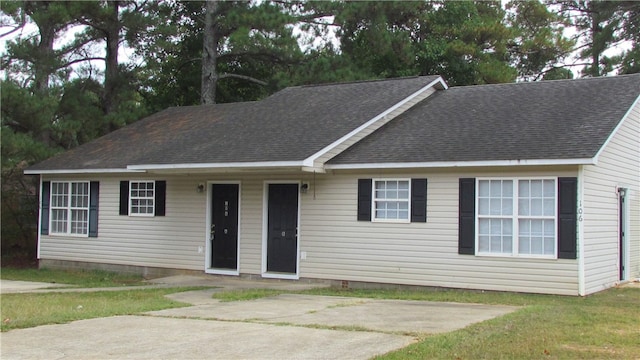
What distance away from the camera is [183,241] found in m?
16.8

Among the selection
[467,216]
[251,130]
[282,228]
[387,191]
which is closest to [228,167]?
[282,228]

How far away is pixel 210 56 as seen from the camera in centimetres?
2638

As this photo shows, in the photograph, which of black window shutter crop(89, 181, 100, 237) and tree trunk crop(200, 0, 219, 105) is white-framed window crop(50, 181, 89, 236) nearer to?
black window shutter crop(89, 181, 100, 237)

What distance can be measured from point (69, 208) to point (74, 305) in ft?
28.2

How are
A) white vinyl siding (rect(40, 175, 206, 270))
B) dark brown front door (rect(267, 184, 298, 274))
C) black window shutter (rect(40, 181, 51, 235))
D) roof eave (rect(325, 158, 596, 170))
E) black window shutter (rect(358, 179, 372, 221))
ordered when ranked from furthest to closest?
black window shutter (rect(40, 181, 51, 235)) < white vinyl siding (rect(40, 175, 206, 270)) < dark brown front door (rect(267, 184, 298, 274)) < black window shutter (rect(358, 179, 372, 221)) < roof eave (rect(325, 158, 596, 170))

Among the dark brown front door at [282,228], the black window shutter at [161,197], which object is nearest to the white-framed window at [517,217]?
the dark brown front door at [282,228]

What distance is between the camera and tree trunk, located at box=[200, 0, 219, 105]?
26.1m

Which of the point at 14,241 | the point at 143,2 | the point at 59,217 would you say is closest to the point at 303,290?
the point at 59,217

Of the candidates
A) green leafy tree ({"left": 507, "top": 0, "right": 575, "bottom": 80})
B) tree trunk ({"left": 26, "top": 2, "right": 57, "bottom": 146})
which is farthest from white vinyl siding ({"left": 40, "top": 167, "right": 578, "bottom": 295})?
green leafy tree ({"left": 507, "top": 0, "right": 575, "bottom": 80})

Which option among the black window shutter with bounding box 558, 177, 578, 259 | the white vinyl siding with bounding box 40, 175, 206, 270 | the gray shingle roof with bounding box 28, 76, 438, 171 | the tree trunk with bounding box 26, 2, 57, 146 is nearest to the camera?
the black window shutter with bounding box 558, 177, 578, 259

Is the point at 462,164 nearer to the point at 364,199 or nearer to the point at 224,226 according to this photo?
the point at 364,199

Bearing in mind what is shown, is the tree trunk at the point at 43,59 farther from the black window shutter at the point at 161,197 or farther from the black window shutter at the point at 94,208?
the black window shutter at the point at 161,197

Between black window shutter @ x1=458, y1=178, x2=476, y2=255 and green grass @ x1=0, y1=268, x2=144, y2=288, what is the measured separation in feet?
25.1

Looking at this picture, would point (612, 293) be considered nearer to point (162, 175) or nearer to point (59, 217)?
point (162, 175)
